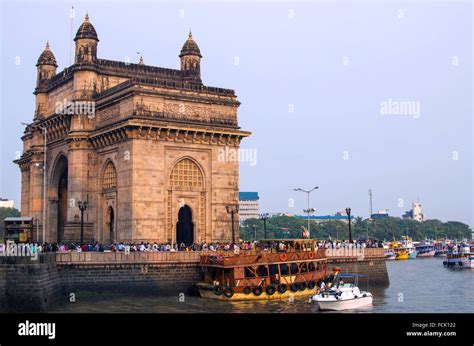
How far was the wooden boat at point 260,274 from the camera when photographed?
43344 millimetres

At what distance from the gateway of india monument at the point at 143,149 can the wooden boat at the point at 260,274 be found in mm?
8040

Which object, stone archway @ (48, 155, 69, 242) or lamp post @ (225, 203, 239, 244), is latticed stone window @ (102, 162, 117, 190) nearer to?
stone archway @ (48, 155, 69, 242)

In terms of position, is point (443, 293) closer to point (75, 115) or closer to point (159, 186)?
point (159, 186)

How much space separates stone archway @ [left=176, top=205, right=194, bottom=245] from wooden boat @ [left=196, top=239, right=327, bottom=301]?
27.3 ft

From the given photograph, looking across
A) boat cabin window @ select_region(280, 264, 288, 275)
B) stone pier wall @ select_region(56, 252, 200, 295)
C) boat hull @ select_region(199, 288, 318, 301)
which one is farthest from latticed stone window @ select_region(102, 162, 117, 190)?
boat cabin window @ select_region(280, 264, 288, 275)

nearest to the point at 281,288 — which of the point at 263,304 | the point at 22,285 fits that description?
the point at 263,304

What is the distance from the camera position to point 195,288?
1813 inches

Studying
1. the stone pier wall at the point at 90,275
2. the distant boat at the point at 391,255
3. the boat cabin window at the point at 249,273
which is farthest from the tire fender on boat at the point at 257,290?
the distant boat at the point at 391,255

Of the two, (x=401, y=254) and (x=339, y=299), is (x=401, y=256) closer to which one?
(x=401, y=254)

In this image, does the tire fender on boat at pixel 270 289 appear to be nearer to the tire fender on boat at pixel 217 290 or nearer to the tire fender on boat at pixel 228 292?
the tire fender on boat at pixel 228 292

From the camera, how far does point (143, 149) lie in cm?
5097

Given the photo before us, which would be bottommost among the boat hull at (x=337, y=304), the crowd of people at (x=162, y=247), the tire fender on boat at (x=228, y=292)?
the boat hull at (x=337, y=304)

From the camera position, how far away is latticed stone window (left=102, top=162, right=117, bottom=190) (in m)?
54.4
